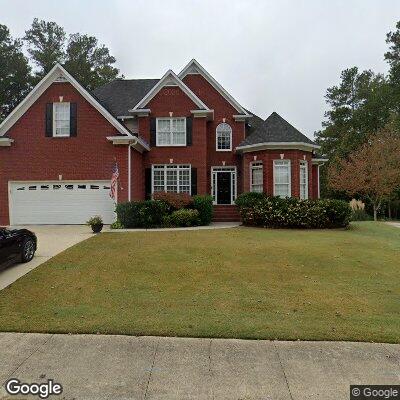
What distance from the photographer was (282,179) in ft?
66.2

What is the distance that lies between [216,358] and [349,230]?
572 inches

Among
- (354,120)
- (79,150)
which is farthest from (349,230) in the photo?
(354,120)

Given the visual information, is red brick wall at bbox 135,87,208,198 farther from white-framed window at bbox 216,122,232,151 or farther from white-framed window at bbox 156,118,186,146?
white-framed window at bbox 216,122,232,151

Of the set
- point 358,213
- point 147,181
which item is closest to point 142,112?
point 147,181

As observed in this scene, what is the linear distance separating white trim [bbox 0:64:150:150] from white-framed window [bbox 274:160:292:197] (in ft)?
25.7

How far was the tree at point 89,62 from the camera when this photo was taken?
43.9m

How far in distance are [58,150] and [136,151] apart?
12.6 ft

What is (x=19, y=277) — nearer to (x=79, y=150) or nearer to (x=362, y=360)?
(x=362, y=360)

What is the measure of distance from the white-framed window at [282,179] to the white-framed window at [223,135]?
412cm

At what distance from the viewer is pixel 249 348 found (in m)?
5.07

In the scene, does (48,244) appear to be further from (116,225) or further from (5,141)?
(5,141)

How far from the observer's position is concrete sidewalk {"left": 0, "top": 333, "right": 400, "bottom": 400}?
404 centimetres

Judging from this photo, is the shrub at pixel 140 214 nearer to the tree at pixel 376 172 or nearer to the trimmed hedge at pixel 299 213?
the trimmed hedge at pixel 299 213

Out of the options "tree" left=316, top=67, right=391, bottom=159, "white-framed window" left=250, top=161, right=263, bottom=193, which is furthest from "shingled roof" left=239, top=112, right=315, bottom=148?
"tree" left=316, top=67, right=391, bottom=159
